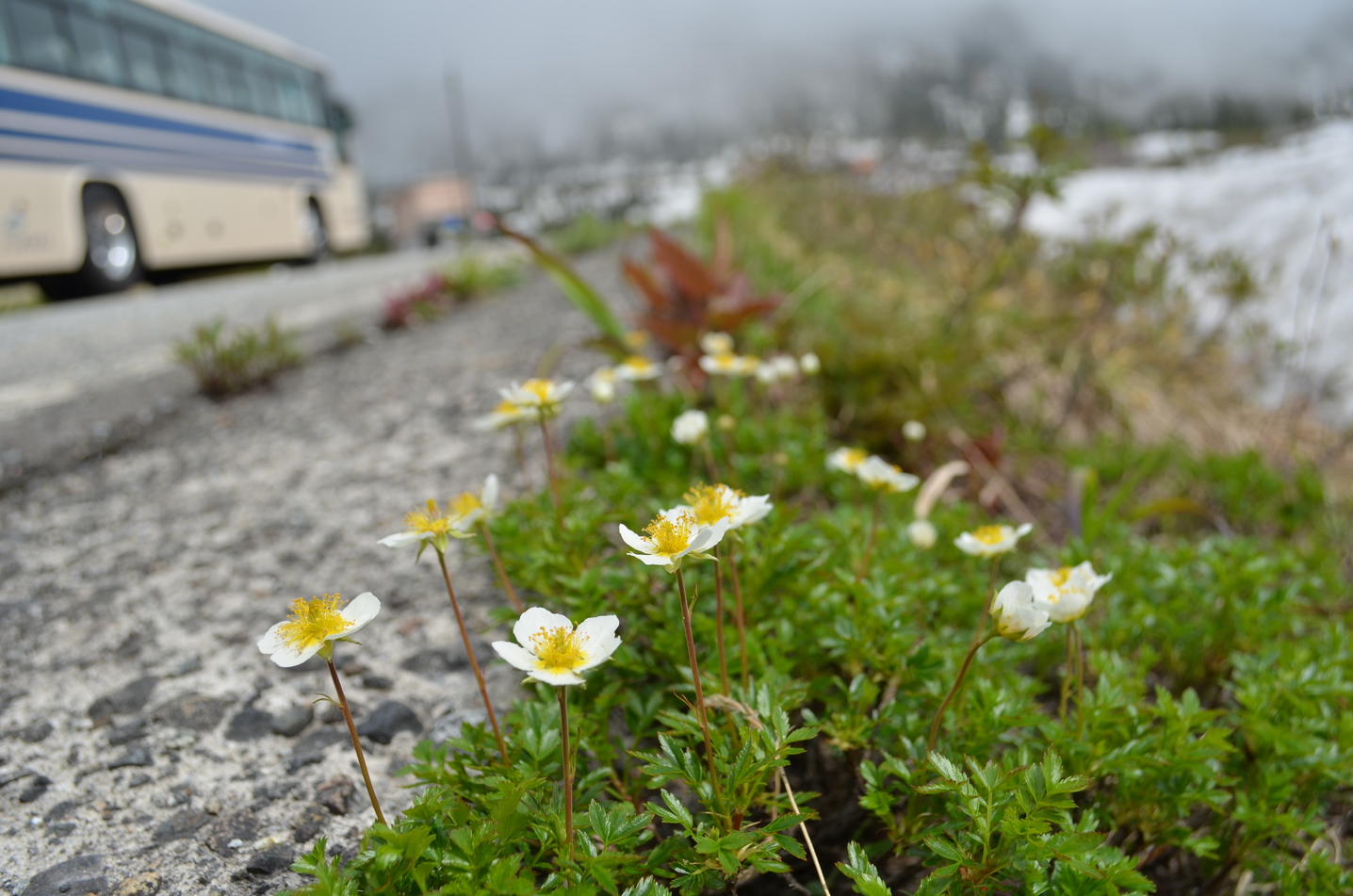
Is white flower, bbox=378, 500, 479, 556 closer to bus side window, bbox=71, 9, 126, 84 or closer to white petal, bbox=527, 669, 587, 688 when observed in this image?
white petal, bbox=527, 669, 587, 688

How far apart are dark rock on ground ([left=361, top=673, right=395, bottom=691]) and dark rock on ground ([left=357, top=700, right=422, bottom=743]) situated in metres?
0.06

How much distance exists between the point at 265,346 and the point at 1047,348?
3.84 metres

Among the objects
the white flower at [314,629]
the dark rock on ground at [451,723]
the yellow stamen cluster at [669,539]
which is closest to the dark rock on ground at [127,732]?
the dark rock on ground at [451,723]

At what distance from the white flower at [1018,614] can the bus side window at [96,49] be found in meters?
11.4

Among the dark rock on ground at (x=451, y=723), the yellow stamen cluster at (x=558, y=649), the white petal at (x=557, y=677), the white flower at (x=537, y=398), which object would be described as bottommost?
the dark rock on ground at (x=451, y=723)

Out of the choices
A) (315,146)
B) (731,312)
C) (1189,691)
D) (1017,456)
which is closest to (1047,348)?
(1017,456)

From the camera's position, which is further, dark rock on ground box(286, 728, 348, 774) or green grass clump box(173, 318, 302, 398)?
green grass clump box(173, 318, 302, 398)

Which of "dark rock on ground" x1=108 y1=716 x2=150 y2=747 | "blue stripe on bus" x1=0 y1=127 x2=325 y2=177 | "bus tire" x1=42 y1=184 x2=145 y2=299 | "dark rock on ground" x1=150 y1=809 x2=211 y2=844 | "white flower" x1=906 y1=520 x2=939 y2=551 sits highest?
"blue stripe on bus" x1=0 y1=127 x2=325 y2=177

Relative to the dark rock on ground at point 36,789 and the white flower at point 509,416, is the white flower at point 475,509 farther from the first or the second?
the dark rock on ground at point 36,789

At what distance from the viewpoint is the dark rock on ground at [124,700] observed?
146 cm

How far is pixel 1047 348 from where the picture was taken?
13.0 feet

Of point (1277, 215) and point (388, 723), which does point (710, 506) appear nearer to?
point (388, 723)

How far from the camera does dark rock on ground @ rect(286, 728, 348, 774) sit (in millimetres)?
1341

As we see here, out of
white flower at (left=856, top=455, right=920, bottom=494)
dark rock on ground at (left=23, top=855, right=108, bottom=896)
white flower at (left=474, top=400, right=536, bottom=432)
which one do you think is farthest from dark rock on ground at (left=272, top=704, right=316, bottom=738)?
white flower at (left=856, top=455, right=920, bottom=494)
